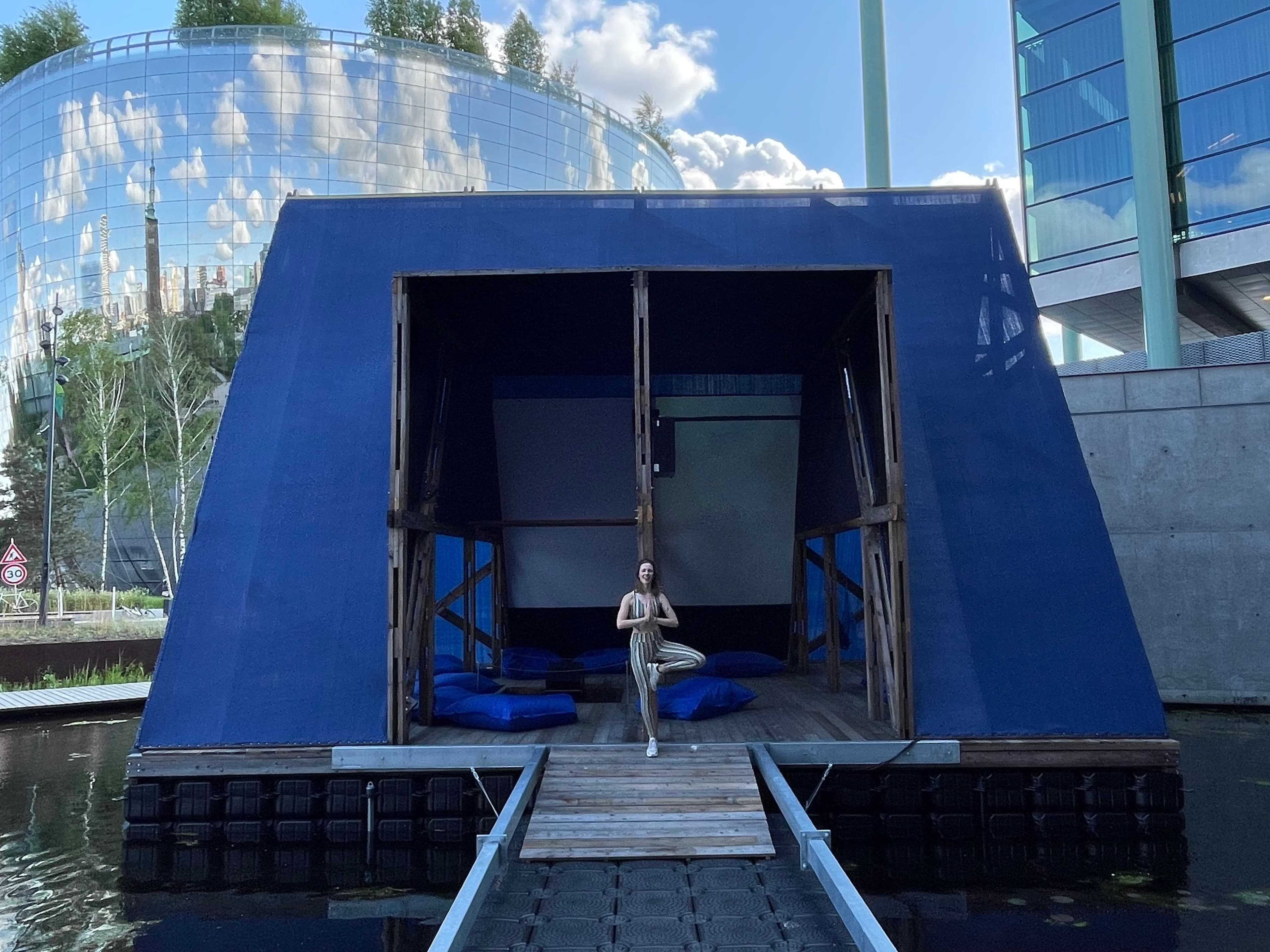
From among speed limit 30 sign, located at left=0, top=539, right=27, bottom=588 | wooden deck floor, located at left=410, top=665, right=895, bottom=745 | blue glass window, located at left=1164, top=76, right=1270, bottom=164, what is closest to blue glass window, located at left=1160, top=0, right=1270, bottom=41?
blue glass window, located at left=1164, top=76, right=1270, bottom=164

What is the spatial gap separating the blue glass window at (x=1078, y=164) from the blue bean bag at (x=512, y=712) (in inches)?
810

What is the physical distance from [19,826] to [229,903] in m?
3.08

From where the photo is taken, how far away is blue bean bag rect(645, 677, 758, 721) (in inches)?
315

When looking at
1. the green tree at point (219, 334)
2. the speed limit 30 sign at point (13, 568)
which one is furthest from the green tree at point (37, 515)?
the speed limit 30 sign at point (13, 568)

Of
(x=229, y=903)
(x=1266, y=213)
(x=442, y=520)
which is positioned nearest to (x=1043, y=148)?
(x=1266, y=213)

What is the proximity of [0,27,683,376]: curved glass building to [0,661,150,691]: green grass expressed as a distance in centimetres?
2389

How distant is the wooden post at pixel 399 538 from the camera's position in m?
6.92

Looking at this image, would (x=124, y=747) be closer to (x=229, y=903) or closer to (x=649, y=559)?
(x=229, y=903)

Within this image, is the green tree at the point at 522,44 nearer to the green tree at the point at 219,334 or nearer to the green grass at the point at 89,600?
the green tree at the point at 219,334

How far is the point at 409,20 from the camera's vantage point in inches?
1804

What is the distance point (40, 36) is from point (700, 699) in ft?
165

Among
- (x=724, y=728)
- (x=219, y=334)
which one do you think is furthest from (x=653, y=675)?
(x=219, y=334)

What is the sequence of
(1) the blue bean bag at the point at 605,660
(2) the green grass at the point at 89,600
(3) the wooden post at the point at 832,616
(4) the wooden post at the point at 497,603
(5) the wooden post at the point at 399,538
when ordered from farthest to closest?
(2) the green grass at the point at 89,600
(4) the wooden post at the point at 497,603
(1) the blue bean bag at the point at 605,660
(3) the wooden post at the point at 832,616
(5) the wooden post at the point at 399,538

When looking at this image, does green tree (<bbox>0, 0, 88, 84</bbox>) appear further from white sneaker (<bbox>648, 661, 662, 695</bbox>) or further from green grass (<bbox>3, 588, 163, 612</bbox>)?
white sneaker (<bbox>648, 661, 662, 695</bbox>)
